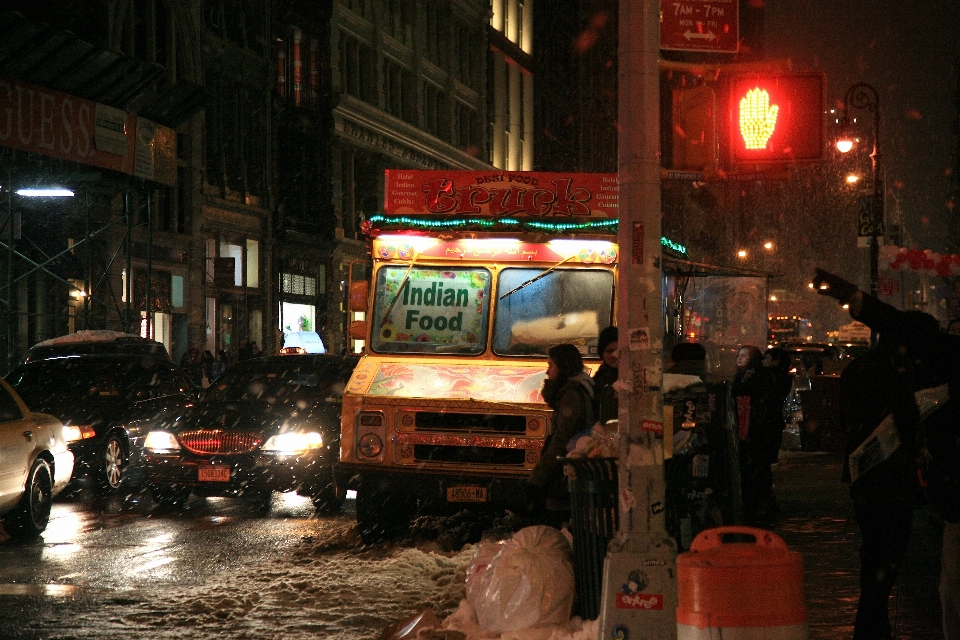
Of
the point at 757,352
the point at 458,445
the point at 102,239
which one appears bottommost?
the point at 458,445

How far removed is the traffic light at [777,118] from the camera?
8578 millimetres

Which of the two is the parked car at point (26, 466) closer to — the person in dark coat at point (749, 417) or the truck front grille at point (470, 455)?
the truck front grille at point (470, 455)

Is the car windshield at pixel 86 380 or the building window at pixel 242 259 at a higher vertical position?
the building window at pixel 242 259

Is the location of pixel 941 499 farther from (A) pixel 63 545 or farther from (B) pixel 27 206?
(B) pixel 27 206

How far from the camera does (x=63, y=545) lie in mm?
11273

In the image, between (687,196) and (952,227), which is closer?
(687,196)

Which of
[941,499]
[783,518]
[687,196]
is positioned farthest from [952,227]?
[941,499]

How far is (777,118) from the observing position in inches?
361

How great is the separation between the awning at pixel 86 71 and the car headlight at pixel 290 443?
10.6 meters

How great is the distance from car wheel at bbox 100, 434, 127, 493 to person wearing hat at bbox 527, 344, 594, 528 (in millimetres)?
7223

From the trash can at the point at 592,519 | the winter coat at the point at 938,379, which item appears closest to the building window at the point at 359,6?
the trash can at the point at 592,519

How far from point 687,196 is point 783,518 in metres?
80.8

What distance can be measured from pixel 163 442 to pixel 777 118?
24.8 ft

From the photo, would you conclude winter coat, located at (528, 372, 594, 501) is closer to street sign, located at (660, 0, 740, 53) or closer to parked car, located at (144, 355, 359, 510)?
street sign, located at (660, 0, 740, 53)
